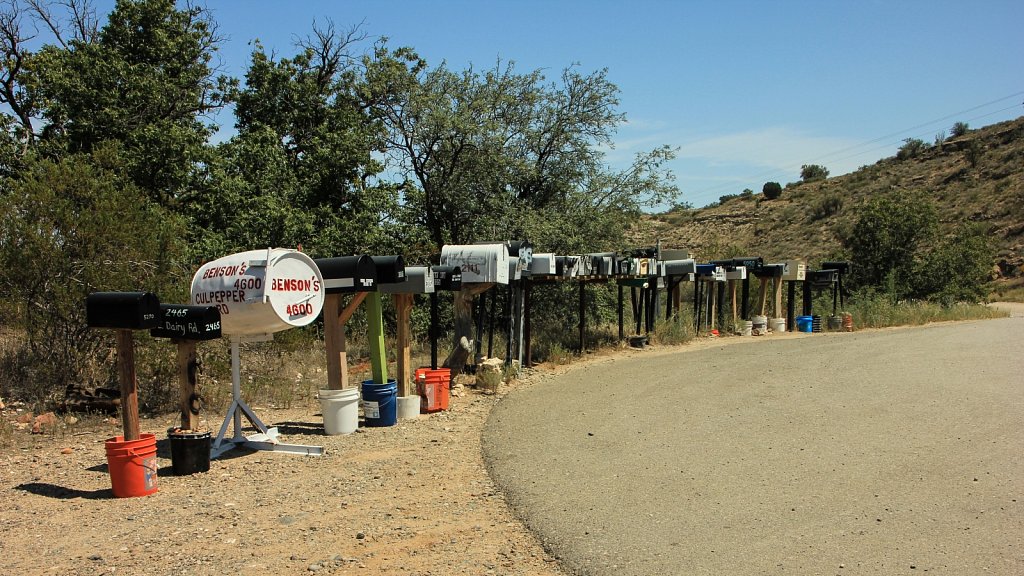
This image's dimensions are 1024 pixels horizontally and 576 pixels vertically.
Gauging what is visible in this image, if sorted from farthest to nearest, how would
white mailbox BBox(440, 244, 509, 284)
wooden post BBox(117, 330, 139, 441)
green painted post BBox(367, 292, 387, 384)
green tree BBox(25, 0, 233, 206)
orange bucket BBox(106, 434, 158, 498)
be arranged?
1. green tree BBox(25, 0, 233, 206)
2. white mailbox BBox(440, 244, 509, 284)
3. green painted post BBox(367, 292, 387, 384)
4. wooden post BBox(117, 330, 139, 441)
5. orange bucket BBox(106, 434, 158, 498)

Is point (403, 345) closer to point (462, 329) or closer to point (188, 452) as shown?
point (462, 329)

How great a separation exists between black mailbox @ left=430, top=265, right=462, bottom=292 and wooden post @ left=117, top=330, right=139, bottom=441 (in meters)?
4.87

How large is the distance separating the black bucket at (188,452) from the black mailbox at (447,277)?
4655 millimetres

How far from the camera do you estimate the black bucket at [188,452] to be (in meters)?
6.79

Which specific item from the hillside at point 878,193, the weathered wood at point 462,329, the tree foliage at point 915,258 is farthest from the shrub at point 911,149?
the weathered wood at point 462,329

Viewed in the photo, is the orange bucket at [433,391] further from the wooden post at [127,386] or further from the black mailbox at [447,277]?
the wooden post at [127,386]

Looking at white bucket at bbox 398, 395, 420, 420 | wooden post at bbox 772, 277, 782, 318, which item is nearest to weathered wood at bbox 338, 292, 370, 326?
white bucket at bbox 398, 395, 420, 420

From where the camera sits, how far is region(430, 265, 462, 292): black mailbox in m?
11.0

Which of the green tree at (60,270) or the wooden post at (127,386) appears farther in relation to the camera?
the green tree at (60,270)

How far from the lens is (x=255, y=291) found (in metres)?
7.39

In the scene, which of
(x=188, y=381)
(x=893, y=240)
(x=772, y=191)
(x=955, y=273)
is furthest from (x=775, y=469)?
(x=772, y=191)

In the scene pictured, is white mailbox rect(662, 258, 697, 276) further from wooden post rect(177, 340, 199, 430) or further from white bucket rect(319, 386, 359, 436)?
wooden post rect(177, 340, 199, 430)

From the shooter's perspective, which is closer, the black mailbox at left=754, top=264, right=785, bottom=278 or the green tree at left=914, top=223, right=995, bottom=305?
the black mailbox at left=754, top=264, right=785, bottom=278

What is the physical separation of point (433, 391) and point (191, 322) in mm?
3694
